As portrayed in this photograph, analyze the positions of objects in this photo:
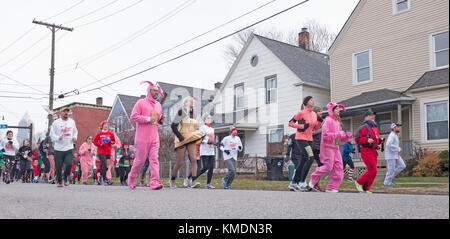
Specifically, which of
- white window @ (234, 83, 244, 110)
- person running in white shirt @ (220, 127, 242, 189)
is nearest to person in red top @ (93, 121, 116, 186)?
person running in white shirt @ (220, 127, 242, 189)

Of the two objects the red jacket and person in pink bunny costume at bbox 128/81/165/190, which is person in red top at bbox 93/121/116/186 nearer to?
the red jacket

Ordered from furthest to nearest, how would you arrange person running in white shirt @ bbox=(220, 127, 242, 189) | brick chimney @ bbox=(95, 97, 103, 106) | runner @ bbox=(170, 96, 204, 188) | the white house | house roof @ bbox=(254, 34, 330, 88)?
brick chimney @ bbox=(95, 97, 103, 106) < house roof @ bbox=(254, 34, 330, 88) < the white house < person running in white shirt @ bbox=(220, 127, 242, 189) < runner @ bbox=(170, 96, 204, 188)

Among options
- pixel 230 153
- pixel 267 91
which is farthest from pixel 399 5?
pixel 230 153

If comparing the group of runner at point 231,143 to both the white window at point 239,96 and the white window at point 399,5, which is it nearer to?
the white window at point 399,5

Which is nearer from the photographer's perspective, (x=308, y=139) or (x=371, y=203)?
(x=371, y=203)

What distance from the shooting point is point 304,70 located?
2727 cm

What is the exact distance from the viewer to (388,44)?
22062 millimetres

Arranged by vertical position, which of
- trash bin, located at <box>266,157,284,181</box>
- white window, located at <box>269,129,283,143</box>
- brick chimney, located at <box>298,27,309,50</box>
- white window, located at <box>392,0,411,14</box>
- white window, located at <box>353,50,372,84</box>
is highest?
brick chimney, located at <box>298,27,309,50</box>

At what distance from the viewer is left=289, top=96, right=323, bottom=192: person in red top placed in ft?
31.2

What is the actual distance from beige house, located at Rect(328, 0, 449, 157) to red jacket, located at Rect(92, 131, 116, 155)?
11.8 metres

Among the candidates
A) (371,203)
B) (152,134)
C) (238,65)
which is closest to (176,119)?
(152,134)

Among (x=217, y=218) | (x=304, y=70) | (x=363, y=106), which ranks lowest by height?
(x=217, y=218)
